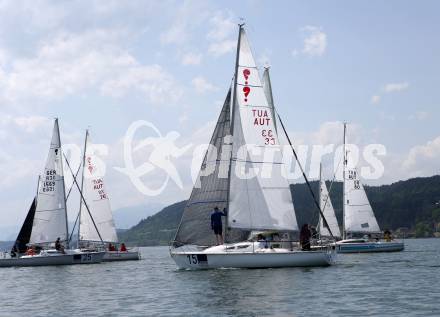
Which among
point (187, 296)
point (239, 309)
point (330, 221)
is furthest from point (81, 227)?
point (239, 309)

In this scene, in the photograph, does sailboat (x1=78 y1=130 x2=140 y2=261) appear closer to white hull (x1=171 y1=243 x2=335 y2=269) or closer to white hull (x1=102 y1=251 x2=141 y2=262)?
white hull (x1=102 y1=251 x2=141 y2=262)

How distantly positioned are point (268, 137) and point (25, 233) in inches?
1138

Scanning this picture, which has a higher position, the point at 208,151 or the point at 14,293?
the point at 208,151

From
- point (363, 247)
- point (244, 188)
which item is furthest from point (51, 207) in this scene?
point (363, 247)

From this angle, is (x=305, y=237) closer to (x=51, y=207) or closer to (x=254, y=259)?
(x=254, y=259)

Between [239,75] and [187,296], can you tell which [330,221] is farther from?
[187,296]

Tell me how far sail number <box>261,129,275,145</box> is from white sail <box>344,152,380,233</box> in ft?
96.4

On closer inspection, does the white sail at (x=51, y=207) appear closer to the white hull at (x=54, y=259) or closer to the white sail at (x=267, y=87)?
the white hull at (x=54, y=259)

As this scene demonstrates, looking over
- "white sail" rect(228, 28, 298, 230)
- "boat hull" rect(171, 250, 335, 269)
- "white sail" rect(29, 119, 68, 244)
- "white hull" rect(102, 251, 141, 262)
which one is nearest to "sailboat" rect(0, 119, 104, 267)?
"white sail" rect(29, 119, 68, 244)

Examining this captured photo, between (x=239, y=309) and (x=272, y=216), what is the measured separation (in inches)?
583

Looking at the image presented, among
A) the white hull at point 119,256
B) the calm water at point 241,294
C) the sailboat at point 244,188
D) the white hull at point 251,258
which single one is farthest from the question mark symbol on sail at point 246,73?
the white hull at point 119,256

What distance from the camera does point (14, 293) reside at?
107 feet

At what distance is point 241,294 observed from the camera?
86.0 ft

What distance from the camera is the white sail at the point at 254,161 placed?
36.9m
